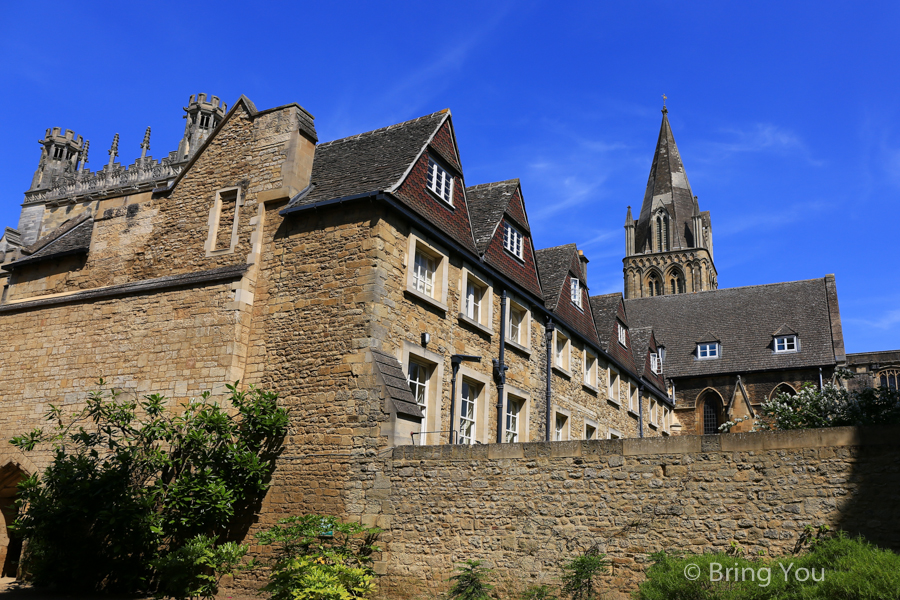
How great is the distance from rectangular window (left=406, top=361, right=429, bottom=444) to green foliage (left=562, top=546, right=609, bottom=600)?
14.7 feet

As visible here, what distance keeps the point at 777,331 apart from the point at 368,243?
30344mm

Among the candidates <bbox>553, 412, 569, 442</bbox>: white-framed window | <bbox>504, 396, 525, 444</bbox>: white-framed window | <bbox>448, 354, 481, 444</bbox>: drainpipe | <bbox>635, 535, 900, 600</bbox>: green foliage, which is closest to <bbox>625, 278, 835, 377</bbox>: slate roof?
<bbox>553, 412, 569, 442</bbox>: white-framed window

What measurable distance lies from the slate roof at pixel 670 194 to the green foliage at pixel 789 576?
65.0 metres

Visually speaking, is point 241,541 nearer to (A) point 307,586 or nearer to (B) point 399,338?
(A) point 307,586

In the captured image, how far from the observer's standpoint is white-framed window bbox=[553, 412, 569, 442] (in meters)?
20.3

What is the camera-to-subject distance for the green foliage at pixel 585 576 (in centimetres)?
1001

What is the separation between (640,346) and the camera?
31.9 meters

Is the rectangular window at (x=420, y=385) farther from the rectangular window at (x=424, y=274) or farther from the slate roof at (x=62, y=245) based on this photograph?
the slate roof at (x=62, y=245)

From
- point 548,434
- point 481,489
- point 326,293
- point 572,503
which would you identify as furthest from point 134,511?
point 548,434

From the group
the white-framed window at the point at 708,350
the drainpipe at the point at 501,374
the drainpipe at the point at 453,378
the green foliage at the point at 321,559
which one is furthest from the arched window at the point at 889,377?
the green foliage at the point at 321,559

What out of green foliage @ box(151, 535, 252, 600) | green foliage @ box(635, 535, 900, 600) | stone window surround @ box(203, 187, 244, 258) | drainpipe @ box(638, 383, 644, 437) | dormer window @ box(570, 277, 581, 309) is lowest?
green foliage @ box(151, 535, 252, 600)

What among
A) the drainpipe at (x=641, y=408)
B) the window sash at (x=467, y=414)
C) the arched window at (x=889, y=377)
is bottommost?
the window sash at (x=467, y=414)

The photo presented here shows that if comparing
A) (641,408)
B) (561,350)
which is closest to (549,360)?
(561,350)

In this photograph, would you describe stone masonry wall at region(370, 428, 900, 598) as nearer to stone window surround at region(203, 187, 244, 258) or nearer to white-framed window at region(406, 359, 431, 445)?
white-framed window at region(406, 359, 431, 445)
